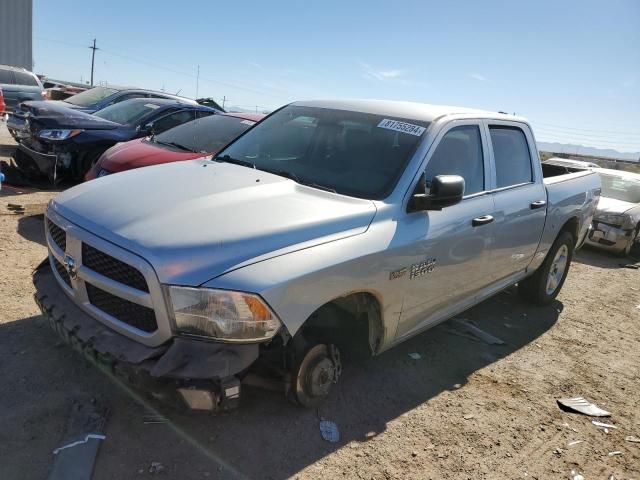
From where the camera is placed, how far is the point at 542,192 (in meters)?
4.87

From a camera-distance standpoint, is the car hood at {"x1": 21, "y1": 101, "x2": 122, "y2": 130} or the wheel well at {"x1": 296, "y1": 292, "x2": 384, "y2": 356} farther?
the car hood at {"x1": 21, "y1": 101, "x2": 122, "y2": 130}

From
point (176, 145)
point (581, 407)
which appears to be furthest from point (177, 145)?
point (581, 407)

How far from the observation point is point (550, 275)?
18.5 ft

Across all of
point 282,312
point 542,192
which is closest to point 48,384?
point 282,312

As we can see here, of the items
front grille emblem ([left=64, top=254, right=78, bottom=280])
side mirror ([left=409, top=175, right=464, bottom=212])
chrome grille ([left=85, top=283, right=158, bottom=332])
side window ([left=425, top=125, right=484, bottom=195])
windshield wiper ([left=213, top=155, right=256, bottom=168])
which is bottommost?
chrome grille ([left=85, top=283, right=158, bottom=332])

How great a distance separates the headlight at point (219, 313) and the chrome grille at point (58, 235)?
3.15 feet

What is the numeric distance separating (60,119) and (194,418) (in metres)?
5.99

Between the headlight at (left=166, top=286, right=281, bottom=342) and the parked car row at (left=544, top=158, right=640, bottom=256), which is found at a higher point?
the headlight at (left=166, top=286, right=281, bottom=342)

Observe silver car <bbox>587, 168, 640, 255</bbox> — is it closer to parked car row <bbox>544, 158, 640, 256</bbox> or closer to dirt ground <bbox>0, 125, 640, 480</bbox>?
parked car row <bbox>544, 158, 640, 256</bbox>

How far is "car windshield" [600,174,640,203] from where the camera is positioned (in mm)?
10252

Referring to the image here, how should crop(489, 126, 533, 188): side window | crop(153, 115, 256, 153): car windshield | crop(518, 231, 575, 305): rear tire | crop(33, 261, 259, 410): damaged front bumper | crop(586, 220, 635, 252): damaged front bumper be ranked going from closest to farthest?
crop(33, 261, 259, 410): damaged front bumper
crop(489, 126, 533, 188): side window
crop(518, 231, 575, 305): rear tire
crop(153, 115, 256, 153): car windshield
crop(586, 220, 635, 252): damaged front bumper

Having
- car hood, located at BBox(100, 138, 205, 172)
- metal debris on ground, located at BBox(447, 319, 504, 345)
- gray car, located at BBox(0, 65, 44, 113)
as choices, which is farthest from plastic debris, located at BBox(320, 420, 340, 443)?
gray car, located at BBox(0, 65, 44, 113)

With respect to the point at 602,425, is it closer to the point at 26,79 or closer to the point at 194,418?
the point at 194,418

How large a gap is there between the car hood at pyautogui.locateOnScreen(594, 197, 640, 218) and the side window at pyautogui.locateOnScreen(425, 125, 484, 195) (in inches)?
256
